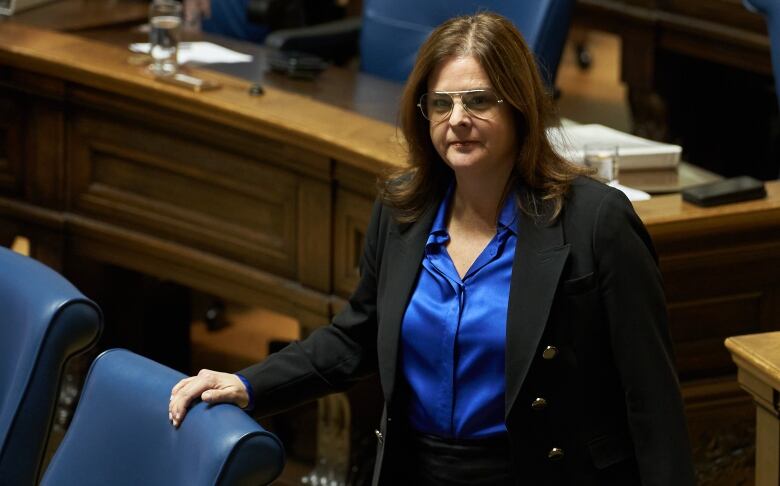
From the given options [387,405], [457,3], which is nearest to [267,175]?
[457,3]

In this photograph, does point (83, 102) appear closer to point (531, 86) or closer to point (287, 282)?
point (287, 282)

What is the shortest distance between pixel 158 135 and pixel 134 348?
82cm

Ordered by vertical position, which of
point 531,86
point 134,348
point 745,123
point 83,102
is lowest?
point 134,348

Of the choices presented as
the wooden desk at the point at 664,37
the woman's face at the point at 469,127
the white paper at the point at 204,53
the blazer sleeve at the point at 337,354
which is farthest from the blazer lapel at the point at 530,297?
the wooden desk at the point at 664,37

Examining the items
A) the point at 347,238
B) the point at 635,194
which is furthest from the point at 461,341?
the point at 347,238

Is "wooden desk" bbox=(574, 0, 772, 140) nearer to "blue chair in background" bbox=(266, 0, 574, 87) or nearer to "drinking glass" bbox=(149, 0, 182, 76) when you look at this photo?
"blue chair in background" bbox=(266, 0, 574, 87)

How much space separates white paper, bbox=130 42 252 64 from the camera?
13.6ft

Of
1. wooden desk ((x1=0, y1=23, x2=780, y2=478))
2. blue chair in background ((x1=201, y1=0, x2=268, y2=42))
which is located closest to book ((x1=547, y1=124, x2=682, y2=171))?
wooden desk ((x1=0, y1=23, x2=780, y2=478))

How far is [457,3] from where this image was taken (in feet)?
13.8

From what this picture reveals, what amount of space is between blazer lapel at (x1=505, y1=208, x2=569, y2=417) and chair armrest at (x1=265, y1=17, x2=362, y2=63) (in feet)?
7.82

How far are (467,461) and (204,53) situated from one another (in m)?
2.33

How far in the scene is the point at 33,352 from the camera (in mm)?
2035

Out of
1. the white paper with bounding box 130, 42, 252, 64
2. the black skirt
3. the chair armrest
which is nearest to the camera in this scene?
the black skirt

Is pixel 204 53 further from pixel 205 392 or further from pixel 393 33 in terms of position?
pixel 205 392
